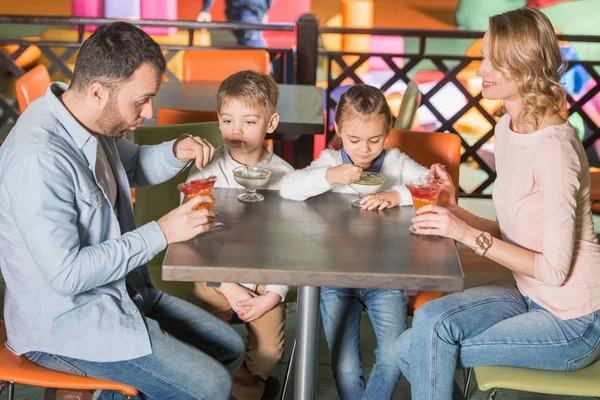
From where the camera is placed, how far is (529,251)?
6.06ft

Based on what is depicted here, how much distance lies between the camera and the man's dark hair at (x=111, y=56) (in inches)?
66.5

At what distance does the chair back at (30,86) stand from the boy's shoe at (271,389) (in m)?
1.51

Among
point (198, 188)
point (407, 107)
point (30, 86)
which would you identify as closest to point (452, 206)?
point (198, 188)

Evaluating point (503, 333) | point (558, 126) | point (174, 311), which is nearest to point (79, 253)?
point (174, 311)

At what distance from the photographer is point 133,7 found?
10016 millimetres

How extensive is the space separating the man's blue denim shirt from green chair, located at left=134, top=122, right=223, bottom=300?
646mm

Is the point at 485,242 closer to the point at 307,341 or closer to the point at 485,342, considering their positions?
the point at 485,342

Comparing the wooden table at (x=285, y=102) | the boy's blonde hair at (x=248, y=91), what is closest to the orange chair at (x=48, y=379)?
the boy's blonde hair at (x=248, y=91)

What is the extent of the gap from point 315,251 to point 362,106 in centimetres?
69

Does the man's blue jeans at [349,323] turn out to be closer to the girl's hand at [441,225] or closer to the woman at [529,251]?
the woman at [529,251]

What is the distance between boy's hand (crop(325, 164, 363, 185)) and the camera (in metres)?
2.03

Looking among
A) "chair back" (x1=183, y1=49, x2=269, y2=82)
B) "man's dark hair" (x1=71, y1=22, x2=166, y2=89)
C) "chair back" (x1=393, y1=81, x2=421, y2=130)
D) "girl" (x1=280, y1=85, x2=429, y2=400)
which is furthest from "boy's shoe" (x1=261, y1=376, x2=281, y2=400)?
"chair back" (x1=183, y1=49, x2=269, y2=82)

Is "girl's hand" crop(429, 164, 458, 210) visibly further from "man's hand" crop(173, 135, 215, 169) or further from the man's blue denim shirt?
the man's blue denim shirt

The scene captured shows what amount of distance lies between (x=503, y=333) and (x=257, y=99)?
962 millimetres
